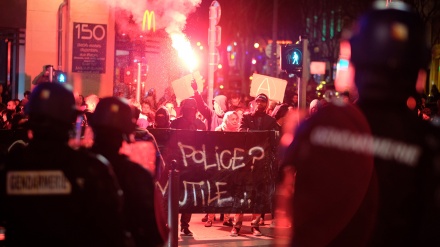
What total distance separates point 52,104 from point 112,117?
1.90 ft

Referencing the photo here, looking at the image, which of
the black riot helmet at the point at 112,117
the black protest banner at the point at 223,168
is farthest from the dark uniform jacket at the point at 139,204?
the black protest banner at the point at 223,168

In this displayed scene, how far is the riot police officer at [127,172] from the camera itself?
14.2 feet

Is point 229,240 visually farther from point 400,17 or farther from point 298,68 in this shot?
point 400,17

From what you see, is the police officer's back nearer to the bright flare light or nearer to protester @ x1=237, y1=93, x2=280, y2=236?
protester @ x1=237, y1=93, x2=280, y2=236

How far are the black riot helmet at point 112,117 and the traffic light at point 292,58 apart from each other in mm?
10976

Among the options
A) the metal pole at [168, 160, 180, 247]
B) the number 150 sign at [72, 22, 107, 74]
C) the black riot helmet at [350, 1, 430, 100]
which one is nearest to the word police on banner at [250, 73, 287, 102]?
the metal pole at [168, 160, 180, 247]

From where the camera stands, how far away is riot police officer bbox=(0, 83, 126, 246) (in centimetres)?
372

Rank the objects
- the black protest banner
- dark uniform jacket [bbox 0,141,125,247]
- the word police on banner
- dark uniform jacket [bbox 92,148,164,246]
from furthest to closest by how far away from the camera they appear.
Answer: the word police on banner < the black protest banner < dark uniform jacket [bbox 92,148,164,246] < dark uniform jacket [bbox 0,141,125,247]

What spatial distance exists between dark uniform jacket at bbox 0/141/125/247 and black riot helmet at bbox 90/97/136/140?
0.70 meters

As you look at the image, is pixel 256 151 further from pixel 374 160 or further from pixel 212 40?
pixel 374 160

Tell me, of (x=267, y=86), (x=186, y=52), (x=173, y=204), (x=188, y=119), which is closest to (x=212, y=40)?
(x=267, y=86)

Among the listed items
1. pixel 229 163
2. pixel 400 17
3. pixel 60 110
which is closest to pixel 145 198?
pixel 60 110

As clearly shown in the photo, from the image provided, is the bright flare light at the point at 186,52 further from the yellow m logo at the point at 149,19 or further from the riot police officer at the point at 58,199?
the riot police officer at the point at 58,199

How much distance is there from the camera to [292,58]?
50.9ft
